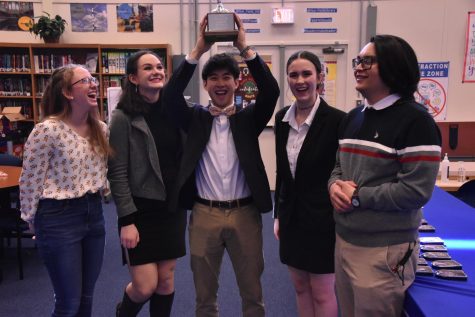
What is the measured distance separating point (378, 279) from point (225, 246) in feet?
2.60

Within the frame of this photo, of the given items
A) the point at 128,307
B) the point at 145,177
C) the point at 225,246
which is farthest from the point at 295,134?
the point at 128,307

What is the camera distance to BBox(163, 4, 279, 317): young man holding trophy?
183 centimetres

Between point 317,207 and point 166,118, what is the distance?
85 centimetres

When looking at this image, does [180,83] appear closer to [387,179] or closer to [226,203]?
[226,203]

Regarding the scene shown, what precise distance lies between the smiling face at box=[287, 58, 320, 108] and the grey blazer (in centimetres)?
71

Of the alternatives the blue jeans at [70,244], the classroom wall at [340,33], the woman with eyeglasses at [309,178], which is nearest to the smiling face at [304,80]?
the woman with eyeglasses at [309,178]

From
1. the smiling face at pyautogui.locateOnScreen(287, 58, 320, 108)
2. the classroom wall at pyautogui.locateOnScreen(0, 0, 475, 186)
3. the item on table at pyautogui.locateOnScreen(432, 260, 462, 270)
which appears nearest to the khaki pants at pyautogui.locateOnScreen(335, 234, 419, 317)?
the item on table at pyautogui.locateOnScreen(432, 260, 462, 270)

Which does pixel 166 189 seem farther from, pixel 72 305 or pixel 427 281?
pixel 427 281

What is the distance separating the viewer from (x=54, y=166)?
177cm

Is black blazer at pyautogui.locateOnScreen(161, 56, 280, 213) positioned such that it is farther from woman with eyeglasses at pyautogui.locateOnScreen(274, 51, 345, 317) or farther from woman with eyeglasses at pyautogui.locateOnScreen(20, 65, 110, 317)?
woman with eyeglasses at pyautogui.locateOnScreen(20, 65, 110, 317)

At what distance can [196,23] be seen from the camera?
5691 millimetres

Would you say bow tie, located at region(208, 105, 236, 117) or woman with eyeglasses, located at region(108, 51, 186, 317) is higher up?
bow tie, located at region(208, 105, 236, 117)

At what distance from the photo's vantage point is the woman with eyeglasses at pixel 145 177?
192 cm

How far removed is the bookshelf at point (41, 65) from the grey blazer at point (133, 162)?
12.3 feet
